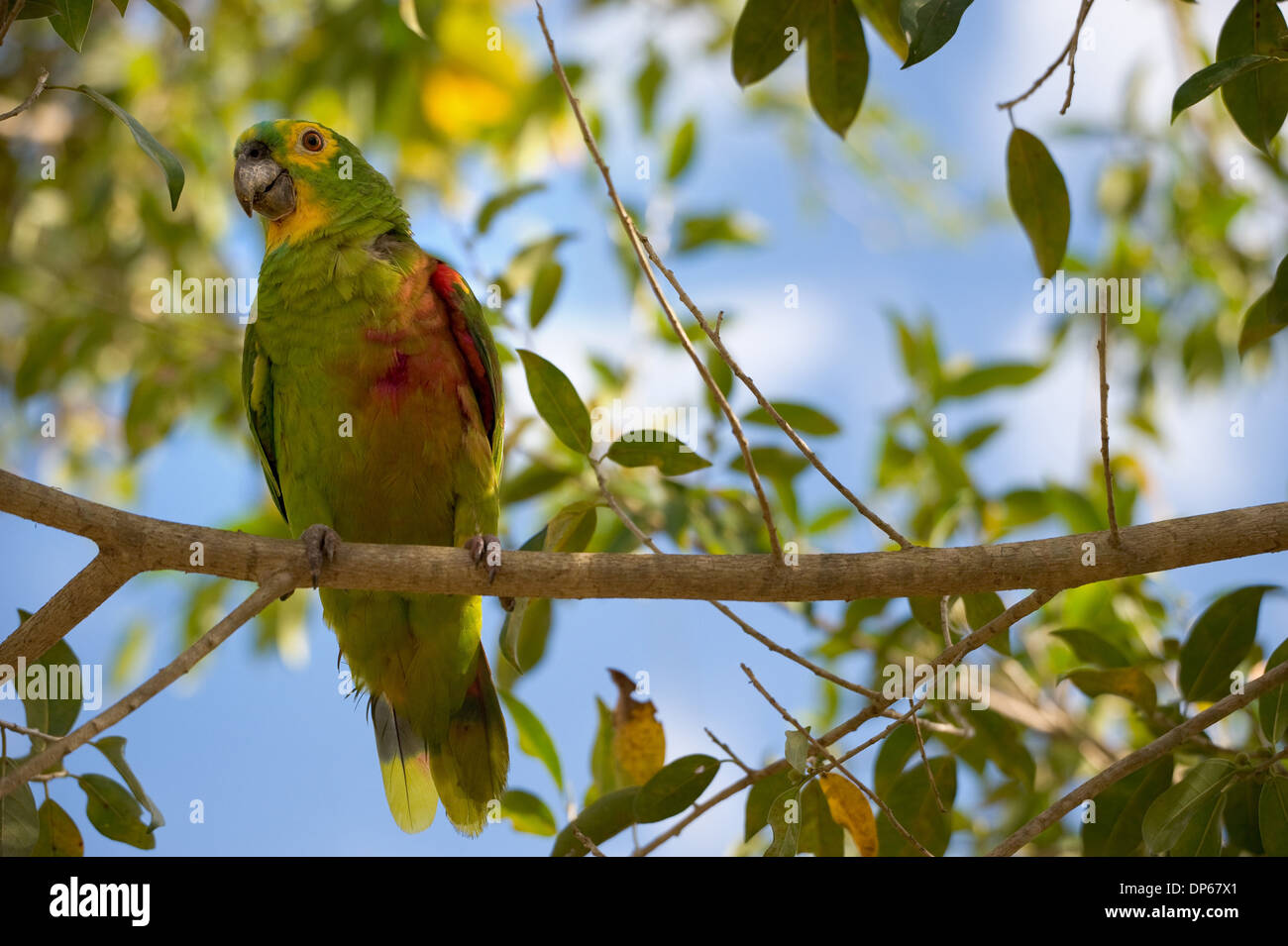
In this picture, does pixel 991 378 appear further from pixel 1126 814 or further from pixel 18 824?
pixel 18 824

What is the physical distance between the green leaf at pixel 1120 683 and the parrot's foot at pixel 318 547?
177 centimetres

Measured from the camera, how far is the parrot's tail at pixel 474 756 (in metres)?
3.36

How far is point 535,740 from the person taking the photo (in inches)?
128

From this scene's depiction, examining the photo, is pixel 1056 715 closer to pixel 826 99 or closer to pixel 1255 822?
pixel 1255 822

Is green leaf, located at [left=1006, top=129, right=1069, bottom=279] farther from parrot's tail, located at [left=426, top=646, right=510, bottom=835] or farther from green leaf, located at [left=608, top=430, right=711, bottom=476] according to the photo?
parrot's tail, located at [left=426, top=646, right=510, bottom=835]

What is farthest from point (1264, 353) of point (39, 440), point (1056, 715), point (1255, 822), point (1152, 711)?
point (39, 440)

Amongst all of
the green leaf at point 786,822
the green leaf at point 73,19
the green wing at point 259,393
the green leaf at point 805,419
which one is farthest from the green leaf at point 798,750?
the green leaf at point 73,19

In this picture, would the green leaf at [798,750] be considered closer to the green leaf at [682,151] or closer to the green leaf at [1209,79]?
the green leaf at [1209,79]

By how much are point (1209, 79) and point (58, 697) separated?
279 centimetres

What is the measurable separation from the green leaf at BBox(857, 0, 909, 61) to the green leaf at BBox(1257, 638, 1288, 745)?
163cm

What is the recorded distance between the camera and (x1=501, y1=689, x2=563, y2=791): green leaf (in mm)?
3238

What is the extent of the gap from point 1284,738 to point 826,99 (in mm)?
1891
